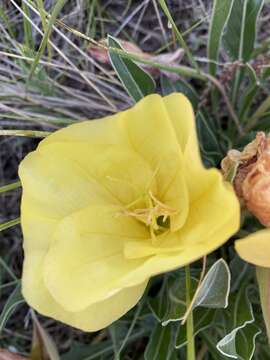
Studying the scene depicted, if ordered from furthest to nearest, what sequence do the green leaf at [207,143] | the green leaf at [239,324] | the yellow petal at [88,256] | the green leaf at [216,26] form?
the green leaf at [207,143]
the green leaf at [216,26]
the green leaf at [239,324]
the yellow petal at [88,256]

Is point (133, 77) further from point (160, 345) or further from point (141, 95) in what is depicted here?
point (160, 345)

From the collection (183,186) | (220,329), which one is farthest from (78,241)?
(220,329)

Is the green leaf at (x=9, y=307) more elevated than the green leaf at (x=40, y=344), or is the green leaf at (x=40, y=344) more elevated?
the green leaf at (x=9, y=307)

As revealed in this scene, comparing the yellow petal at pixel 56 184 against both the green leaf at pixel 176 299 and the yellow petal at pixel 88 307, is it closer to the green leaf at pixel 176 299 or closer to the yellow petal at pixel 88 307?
the yellow petal at pixel 88 307

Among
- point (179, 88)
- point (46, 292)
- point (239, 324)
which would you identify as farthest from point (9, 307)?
point (179, 88)

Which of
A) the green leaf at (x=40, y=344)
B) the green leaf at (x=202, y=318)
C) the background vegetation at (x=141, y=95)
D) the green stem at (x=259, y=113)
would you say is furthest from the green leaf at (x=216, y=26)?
the green leaf at (x=40, y=344)

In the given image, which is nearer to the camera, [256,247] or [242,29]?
[256,247]
